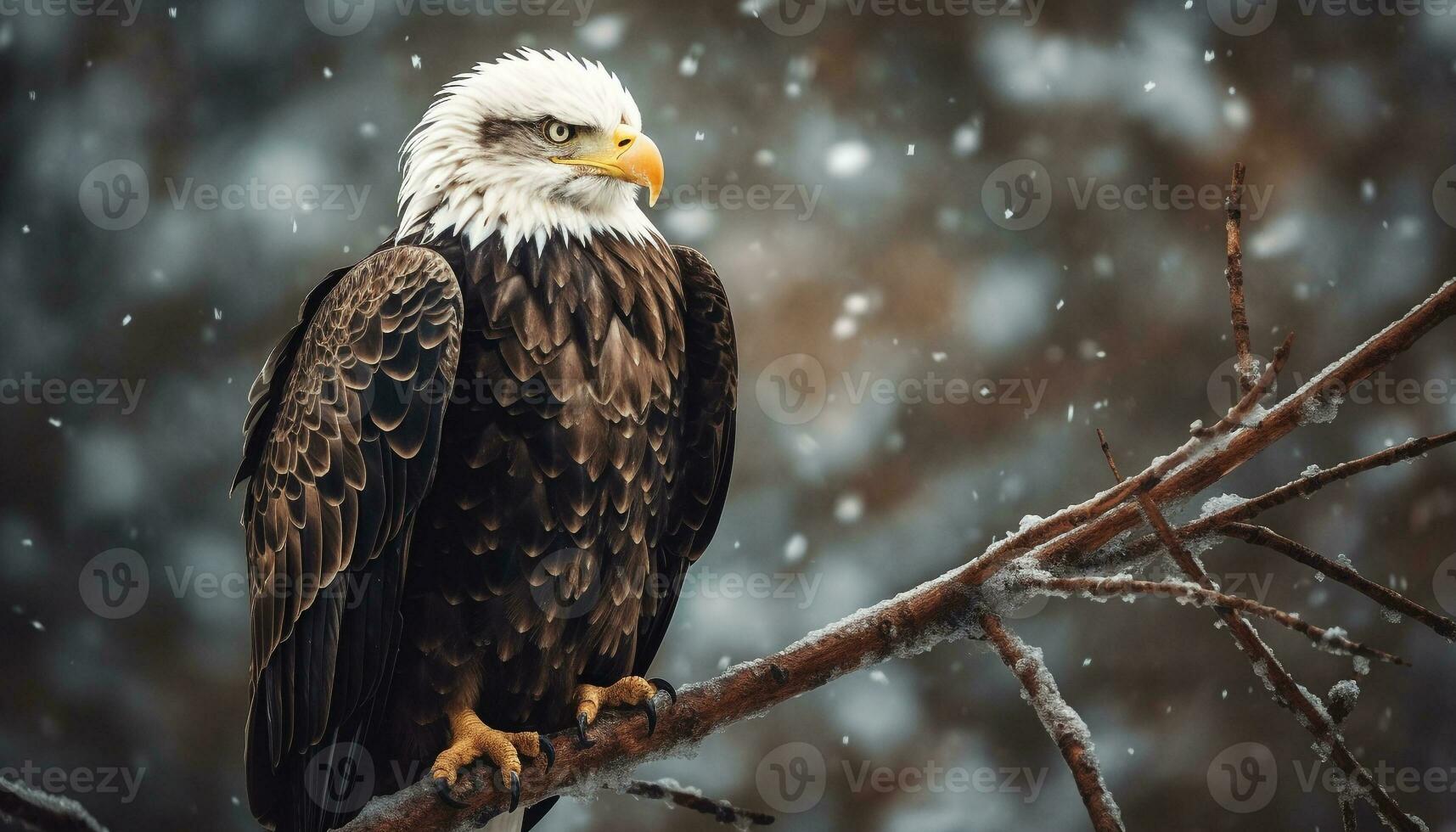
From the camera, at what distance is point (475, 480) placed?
3.00 meters

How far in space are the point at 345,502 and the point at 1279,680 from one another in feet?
7.13

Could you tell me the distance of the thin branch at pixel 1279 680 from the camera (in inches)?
75.8

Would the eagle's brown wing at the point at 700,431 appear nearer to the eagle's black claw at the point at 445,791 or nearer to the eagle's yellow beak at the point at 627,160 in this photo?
the eagle's yellow beak at the point at 627,160

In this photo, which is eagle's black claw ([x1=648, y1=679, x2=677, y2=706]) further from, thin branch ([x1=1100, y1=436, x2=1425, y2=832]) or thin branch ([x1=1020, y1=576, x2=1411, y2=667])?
thin branch ([x1=1100, y1=436, x2=1425, y2=832])

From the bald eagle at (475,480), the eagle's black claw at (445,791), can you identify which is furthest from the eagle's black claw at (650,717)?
the eagle's black claw at (445,791)

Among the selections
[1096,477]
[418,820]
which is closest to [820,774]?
[1096,477]

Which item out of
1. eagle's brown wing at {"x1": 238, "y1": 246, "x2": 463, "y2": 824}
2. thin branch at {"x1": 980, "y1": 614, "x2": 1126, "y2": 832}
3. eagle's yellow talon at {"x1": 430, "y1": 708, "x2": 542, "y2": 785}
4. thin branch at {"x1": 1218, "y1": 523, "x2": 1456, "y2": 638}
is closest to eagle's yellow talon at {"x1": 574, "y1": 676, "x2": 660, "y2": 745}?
eagle's yellow talon at {"x1": 430, "y1": 708, "x2": 542, "y2": 785}

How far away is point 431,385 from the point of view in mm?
2904

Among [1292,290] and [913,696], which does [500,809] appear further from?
[1292,290]

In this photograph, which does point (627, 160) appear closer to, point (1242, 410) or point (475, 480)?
point (475, 480)

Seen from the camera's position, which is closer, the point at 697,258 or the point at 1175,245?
the point at 697,258

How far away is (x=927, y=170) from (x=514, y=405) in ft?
13.2

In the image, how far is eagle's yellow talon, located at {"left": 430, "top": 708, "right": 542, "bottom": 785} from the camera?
9.26 feet

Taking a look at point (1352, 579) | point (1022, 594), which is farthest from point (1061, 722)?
point (1352, 579)
